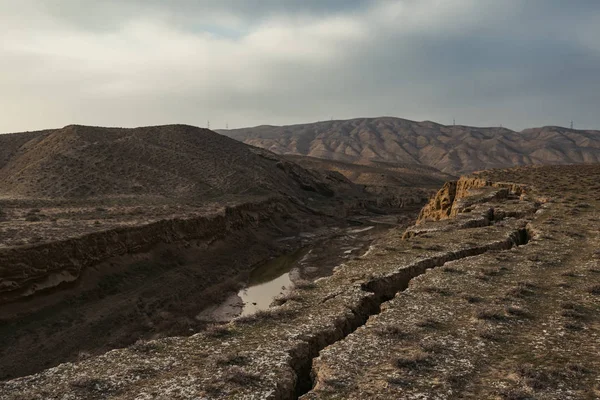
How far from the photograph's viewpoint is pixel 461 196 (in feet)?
148

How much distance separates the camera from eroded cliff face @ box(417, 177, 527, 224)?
4001 centimetres

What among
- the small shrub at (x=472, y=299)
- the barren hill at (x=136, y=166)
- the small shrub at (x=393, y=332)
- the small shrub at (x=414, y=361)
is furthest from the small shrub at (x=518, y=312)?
the barren hill at (x=136, y=166)

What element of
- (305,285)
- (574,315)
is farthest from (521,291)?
(305,285)

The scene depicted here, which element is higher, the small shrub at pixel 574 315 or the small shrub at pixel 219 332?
the small shrub at pixel 574 315

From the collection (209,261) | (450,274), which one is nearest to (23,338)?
(209,261)

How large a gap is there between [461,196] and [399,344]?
3574cm

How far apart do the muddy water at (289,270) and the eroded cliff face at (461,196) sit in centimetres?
833

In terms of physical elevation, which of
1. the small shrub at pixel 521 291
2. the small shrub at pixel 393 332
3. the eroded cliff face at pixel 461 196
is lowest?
the small shrub at pixel 393 332

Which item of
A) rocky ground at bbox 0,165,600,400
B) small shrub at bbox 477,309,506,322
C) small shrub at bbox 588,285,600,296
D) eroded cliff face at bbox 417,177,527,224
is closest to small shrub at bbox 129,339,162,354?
rocky ground at bbox 0,165,600,400

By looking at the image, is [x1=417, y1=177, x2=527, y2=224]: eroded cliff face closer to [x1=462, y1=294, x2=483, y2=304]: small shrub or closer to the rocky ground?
the rocky ground

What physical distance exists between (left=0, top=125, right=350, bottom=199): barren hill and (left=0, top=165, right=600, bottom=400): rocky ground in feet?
140

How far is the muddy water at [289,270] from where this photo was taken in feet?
93.9

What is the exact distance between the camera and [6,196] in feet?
157

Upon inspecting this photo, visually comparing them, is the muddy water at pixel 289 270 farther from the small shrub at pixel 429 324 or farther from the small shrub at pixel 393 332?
the small shrub at pixel 429 324
